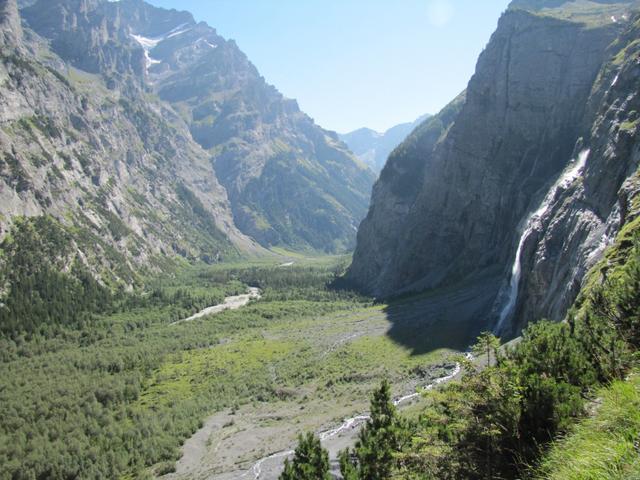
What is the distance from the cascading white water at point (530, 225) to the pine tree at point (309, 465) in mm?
54318

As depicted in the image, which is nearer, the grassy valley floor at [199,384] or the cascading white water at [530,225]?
the grassy valley floor at [199,384]

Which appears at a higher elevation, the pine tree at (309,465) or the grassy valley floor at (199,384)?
the pine tree at (309,465)

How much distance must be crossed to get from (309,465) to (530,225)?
66.0 meters

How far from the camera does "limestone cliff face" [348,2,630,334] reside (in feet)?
339

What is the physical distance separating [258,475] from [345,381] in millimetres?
27402

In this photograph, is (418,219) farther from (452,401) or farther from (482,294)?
(452,401)

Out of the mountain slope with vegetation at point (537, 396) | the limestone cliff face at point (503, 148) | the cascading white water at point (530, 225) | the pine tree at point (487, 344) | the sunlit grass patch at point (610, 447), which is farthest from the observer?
the limestone cliff face at point (503, 148)

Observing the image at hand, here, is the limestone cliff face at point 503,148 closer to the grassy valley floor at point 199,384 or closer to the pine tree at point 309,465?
the grassy valley floor at point 199,384

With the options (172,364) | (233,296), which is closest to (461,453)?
(172,364)

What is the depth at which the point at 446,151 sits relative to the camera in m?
140

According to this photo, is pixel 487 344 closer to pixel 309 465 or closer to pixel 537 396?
pixel 537 396

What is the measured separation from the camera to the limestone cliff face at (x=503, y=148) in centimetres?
10325

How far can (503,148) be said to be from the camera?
11775cm

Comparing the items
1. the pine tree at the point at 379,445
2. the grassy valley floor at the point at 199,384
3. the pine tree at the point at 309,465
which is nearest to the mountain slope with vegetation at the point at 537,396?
the pine tree at the point at 379,445
